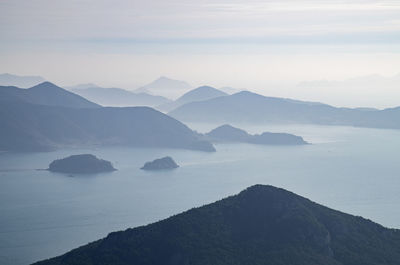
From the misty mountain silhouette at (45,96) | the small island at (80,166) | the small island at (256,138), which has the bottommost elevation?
the small island at (80,166)

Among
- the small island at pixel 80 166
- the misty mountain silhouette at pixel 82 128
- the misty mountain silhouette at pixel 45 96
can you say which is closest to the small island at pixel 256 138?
the misty mountain silhouette at pixel 82 128

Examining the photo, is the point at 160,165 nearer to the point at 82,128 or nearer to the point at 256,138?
the point at 82,128

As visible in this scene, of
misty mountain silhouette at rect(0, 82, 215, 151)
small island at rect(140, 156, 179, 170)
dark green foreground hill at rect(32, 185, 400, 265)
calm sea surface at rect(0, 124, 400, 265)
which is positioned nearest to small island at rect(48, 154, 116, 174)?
calm sea surface at rect(0, 124, 400, 265)

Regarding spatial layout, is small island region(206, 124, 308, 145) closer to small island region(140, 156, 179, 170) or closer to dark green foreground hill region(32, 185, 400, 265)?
small island region(140, 156, 179, 170)

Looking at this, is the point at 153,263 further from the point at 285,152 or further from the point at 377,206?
the point at 285,152

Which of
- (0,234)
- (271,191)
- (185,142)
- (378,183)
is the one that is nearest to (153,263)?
(271,191)

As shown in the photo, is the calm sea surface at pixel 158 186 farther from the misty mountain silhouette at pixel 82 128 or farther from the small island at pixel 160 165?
the misty mountain silhouette at pixel 82 128
